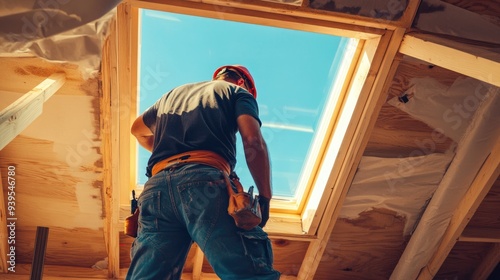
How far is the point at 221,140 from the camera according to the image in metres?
1.75

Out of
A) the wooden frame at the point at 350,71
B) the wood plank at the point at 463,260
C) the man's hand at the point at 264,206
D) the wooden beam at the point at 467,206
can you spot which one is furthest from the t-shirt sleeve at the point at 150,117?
the wood plank at the point at 463,260

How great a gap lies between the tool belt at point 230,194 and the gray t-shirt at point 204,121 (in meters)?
0.04

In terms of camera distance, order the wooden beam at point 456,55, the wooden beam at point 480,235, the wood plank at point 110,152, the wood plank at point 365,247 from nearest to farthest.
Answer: the wooden beam at point 456,55, the wood plank at point 110,152, the wooden beam at point 480,235, the wood plank at point 365,247

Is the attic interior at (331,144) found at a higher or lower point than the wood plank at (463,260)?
higher

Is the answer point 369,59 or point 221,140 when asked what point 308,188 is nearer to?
point 369,59

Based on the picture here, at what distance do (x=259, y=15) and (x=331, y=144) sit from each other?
0.90m

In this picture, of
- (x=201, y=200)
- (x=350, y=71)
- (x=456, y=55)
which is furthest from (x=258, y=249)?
(x=350, y=71)

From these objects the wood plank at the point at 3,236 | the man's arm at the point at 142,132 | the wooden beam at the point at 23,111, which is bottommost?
the wood plank at the point at 3,236

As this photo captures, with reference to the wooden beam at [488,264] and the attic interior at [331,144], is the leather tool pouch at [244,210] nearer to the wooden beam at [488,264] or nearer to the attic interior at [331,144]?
the attic interior at [331,144]

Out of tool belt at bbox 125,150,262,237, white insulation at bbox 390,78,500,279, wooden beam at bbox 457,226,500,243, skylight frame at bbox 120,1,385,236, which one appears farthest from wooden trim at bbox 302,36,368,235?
tool belt at bbox 125,150,262,237

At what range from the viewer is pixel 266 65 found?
2814 millimetres

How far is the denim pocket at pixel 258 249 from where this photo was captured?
141 centimetres

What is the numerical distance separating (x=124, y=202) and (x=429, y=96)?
6.00 feet

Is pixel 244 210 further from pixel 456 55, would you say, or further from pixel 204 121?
pixel 456 55
